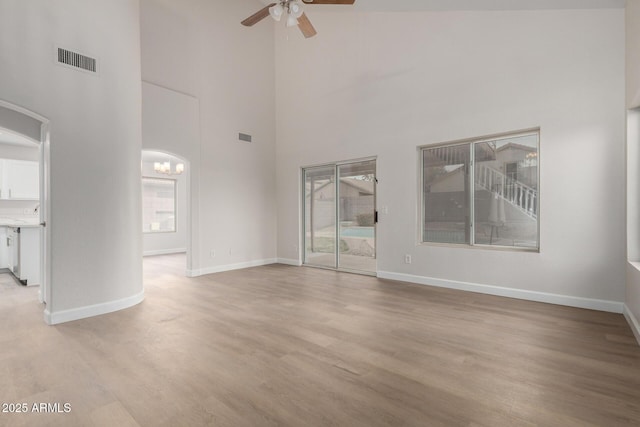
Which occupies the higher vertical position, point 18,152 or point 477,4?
point 477,4

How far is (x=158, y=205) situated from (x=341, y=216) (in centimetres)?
605

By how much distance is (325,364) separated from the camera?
2.38 m

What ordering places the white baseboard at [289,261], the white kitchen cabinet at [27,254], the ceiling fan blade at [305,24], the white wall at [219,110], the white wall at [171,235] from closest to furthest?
1. the ceiling fan blade at [305,24]
2. the white kitchen cabinet at [27,254]
3. the white wall at [219,110]
4. the white baseboard at [289,261]
5. the white wall at [171,235]

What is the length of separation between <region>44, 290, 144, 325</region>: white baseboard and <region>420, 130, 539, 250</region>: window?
4403mm

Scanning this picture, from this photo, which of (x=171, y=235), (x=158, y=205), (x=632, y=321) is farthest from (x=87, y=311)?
(x=158, y=205)

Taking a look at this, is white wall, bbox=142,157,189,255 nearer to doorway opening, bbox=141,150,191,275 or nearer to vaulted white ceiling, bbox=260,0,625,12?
doorway opening, bbox=141,150,191,275

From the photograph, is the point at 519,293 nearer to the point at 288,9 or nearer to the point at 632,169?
the point at 632,169

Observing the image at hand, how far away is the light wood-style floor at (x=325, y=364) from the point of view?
71.0 inches

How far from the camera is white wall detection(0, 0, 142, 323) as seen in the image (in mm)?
3127

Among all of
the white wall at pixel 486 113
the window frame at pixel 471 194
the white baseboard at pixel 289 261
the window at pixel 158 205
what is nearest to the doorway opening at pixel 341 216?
the white baseboard at pixel 289 261

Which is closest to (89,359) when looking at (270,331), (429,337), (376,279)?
(270,331)

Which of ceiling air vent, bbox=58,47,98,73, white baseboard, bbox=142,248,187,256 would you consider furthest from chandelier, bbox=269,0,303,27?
white baseboard, bbox=142,248,187,256

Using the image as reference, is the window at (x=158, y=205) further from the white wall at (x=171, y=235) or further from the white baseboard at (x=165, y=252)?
the white baseboard at (x=165, y=252)

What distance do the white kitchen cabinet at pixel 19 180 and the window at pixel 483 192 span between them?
8.24 meters
